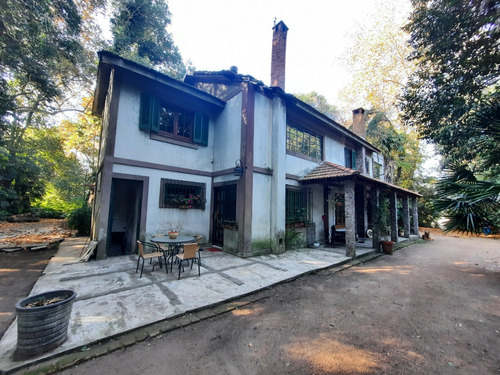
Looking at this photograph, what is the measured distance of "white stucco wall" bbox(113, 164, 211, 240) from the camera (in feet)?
23.7

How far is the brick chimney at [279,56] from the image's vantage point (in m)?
9.42

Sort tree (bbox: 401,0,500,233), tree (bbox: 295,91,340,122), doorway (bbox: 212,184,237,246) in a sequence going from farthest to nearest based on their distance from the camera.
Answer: tree (bbox: 295,91,340,122)
doorway (bbox: 212,184,237,246)
tree (bbox: 401,0,500,233)

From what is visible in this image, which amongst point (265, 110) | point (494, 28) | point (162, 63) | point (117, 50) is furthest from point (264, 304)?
point (162, 63)

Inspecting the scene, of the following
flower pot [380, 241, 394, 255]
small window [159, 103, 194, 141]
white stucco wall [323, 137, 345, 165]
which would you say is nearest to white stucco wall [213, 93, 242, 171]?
small window [159, 103, 194, 141]

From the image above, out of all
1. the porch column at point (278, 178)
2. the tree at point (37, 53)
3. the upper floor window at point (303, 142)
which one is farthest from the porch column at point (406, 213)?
the tree at point (37, 53)

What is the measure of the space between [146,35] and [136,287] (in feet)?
67.4

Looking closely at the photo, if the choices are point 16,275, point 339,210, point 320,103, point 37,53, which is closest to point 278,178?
point 339,210

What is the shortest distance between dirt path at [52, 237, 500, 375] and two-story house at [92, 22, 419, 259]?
309cm

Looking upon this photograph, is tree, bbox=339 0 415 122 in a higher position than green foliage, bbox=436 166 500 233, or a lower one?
higher

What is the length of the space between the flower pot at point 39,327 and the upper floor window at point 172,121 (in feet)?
19.7

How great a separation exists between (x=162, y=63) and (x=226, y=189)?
17510 mm

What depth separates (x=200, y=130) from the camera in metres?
8.55

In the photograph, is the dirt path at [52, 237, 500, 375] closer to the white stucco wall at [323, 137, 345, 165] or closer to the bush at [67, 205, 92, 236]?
the white stucco wall at [323, 137, 345, 165]

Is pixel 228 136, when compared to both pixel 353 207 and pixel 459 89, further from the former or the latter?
pixel 459 89
